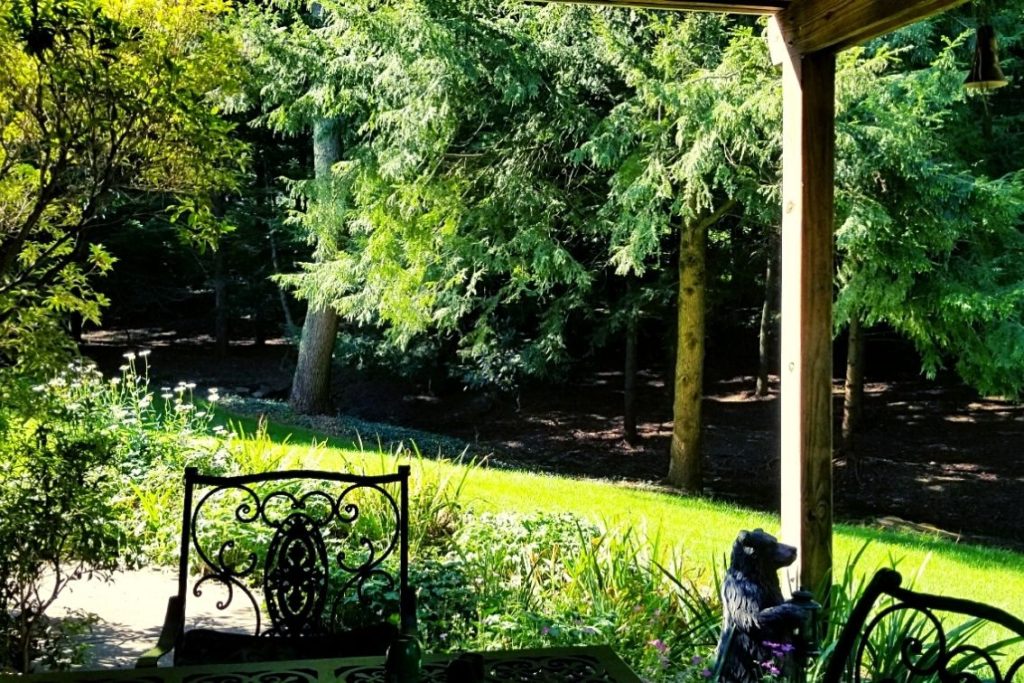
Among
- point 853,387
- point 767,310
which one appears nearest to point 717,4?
point 853,387

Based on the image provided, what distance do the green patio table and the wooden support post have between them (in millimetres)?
1345

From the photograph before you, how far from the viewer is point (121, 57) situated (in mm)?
2873

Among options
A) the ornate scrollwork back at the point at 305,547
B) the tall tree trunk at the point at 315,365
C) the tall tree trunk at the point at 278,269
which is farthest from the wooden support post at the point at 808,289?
the tall tree trunk at the point at 278,269

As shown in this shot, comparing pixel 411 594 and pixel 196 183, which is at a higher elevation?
pixel 196 183

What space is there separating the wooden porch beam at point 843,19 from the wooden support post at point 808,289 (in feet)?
0.20

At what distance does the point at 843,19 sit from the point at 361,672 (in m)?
2.25

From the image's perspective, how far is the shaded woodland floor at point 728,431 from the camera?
30.8 feet

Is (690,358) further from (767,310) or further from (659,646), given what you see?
(659,646)

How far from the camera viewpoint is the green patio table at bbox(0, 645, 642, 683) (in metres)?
1.95

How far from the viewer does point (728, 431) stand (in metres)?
11.9

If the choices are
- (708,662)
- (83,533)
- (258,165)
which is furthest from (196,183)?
(258,165)

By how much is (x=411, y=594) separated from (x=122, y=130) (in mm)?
1593

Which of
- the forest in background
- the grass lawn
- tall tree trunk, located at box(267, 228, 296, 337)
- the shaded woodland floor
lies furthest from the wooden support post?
tall tree trunk, located at box(267, 228, 296, 337)

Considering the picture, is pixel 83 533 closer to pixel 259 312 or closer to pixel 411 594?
pixel 411 594
